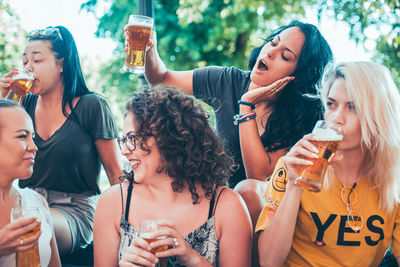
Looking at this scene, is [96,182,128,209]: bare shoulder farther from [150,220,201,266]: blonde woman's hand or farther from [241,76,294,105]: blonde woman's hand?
[241,76,294,105]: blonde woman's hand

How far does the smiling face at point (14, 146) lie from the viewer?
73.9 inches

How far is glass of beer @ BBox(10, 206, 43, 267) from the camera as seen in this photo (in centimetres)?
147

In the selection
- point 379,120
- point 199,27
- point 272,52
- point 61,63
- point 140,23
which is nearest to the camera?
point 379,120

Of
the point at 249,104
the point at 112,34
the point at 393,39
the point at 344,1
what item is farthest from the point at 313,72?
the point at 112,34

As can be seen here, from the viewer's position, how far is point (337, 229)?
1738 mm

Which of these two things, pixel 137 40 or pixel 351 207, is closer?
pixel 351 207

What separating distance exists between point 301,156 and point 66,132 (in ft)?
5.33

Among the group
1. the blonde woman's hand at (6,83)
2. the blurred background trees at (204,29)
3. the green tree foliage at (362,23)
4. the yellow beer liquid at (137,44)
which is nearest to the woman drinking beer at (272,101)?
the yellow beer liquid at (137,44)

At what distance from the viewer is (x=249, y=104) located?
2.37 m

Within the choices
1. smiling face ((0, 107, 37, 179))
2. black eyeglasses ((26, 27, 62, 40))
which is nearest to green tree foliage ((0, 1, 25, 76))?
black eyeglasses ((26, 27, 62, 40))

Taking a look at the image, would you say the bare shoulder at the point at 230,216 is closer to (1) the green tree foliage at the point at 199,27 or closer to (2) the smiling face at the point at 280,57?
(2) the smiling face at the point at 280,57

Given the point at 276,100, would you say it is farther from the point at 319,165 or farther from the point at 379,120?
the point at 319,165

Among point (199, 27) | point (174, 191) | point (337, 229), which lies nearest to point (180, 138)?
point (174, 191)

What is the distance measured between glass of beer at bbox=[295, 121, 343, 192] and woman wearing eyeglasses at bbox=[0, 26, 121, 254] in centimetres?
150
